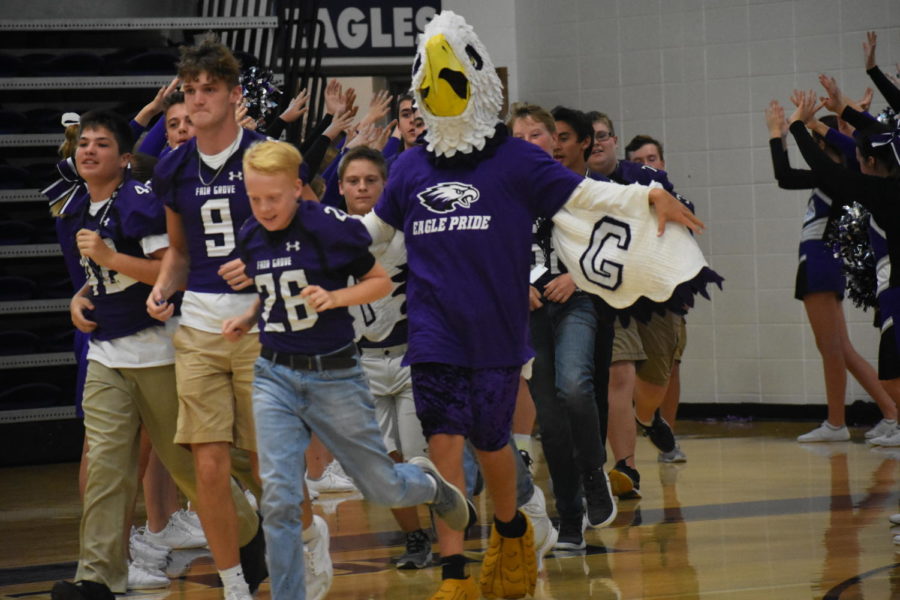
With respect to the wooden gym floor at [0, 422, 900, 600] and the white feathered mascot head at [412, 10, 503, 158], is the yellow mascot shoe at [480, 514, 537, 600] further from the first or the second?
the white feathered mascot head at [412, 10, 503, 158]

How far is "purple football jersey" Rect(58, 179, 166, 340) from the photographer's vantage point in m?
4.83

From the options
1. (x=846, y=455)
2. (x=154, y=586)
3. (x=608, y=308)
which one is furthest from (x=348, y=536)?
(x=846, y=455)

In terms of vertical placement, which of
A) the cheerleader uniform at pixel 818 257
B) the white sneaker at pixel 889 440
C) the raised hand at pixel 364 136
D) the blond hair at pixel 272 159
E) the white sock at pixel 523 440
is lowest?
the white sneaker at pixel 889 440

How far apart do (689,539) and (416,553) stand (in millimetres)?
1166

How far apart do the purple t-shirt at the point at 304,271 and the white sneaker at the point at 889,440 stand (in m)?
5.37

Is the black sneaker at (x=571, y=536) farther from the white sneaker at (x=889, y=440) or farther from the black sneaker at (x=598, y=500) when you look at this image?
the white sneaker at (x=889, y=440)

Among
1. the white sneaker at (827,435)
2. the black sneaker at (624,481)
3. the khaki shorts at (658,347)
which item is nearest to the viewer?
the black sneaker at (624,481)

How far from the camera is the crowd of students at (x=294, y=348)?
4.20 metres

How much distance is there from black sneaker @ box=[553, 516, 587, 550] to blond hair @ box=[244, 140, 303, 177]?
2.04m

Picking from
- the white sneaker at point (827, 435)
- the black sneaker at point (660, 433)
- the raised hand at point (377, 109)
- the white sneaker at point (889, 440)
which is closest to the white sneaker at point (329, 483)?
the black sneaker at point (660, 433)

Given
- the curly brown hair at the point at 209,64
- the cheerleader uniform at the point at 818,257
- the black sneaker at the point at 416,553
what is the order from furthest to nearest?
the cheerleader uniform at the point at 818,257
the black sneaker at the point at 416,553
the curly brown hair at the point at 209,64

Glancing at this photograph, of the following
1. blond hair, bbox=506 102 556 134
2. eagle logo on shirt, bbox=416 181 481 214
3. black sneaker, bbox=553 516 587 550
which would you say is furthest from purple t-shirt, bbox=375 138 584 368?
black sneaker, bbox=553 516 587 550

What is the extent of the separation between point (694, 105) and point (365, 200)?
531 cm

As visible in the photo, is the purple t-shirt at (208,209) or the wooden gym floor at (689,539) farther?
the wooden gym floor at (689,539)
